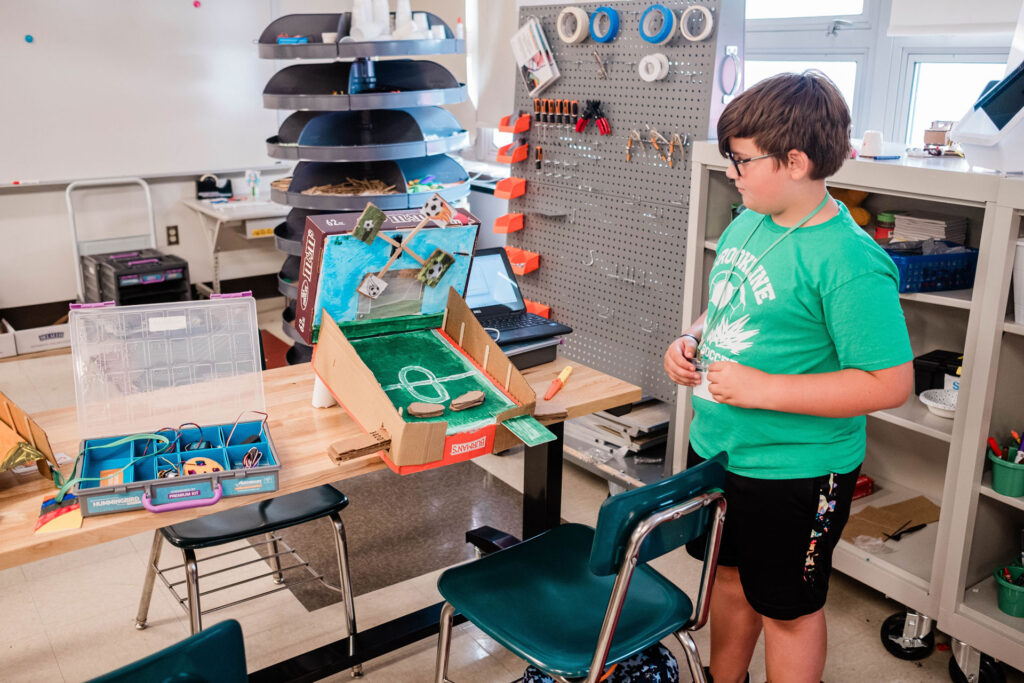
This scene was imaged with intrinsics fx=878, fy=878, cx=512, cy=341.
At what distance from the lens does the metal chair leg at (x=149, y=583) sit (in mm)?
2207

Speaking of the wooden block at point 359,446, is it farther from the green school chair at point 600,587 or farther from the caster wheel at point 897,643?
the caster wheel at point 897,643

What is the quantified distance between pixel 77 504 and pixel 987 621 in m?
2.00

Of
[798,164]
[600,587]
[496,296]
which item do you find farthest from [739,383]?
[496,296]

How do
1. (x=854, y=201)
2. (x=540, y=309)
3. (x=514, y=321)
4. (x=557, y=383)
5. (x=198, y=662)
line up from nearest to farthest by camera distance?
(x=198, y=662) → (x=557, y=383) → (x=514, y=321) → (x=854, y=201) → (x=540, y=309)

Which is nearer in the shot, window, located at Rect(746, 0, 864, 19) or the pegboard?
the pegboard

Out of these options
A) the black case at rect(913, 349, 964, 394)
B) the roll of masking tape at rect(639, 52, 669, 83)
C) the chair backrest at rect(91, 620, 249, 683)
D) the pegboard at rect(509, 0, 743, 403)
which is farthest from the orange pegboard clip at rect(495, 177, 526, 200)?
the chair backrest at rect(91, 620, 249, 683)

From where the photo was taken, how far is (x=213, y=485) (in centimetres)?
147

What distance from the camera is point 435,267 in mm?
1911

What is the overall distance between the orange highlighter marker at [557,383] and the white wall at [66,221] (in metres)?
3.21

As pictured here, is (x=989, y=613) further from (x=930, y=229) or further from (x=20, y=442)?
(x=20, y=442)

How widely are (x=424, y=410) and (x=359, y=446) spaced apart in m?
0.14

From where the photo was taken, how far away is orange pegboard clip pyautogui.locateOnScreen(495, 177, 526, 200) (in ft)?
11.2

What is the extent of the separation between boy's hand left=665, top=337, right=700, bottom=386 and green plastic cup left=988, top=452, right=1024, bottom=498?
34.0 inches

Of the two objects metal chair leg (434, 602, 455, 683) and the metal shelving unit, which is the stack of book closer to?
the metal shelving unit
